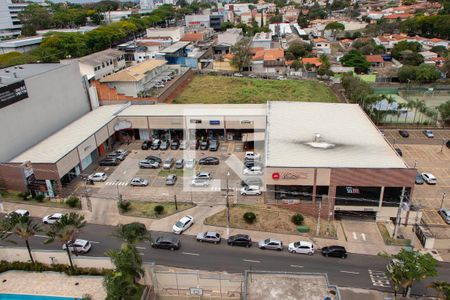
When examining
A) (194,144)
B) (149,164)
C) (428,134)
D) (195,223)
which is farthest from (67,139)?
(428,134)

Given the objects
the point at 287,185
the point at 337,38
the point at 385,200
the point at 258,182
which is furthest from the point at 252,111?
the point at 337,38

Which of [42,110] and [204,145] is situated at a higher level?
[42,110]

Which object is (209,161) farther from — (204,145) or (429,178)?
(429,178)

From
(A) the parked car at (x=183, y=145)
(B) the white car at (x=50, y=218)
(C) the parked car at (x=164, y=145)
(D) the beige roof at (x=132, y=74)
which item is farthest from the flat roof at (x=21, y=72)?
(A) the parked car at (x=183, y=145)

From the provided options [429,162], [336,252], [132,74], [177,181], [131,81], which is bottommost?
[429,162]

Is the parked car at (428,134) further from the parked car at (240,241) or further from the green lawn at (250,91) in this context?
the parked car at (240,241)
